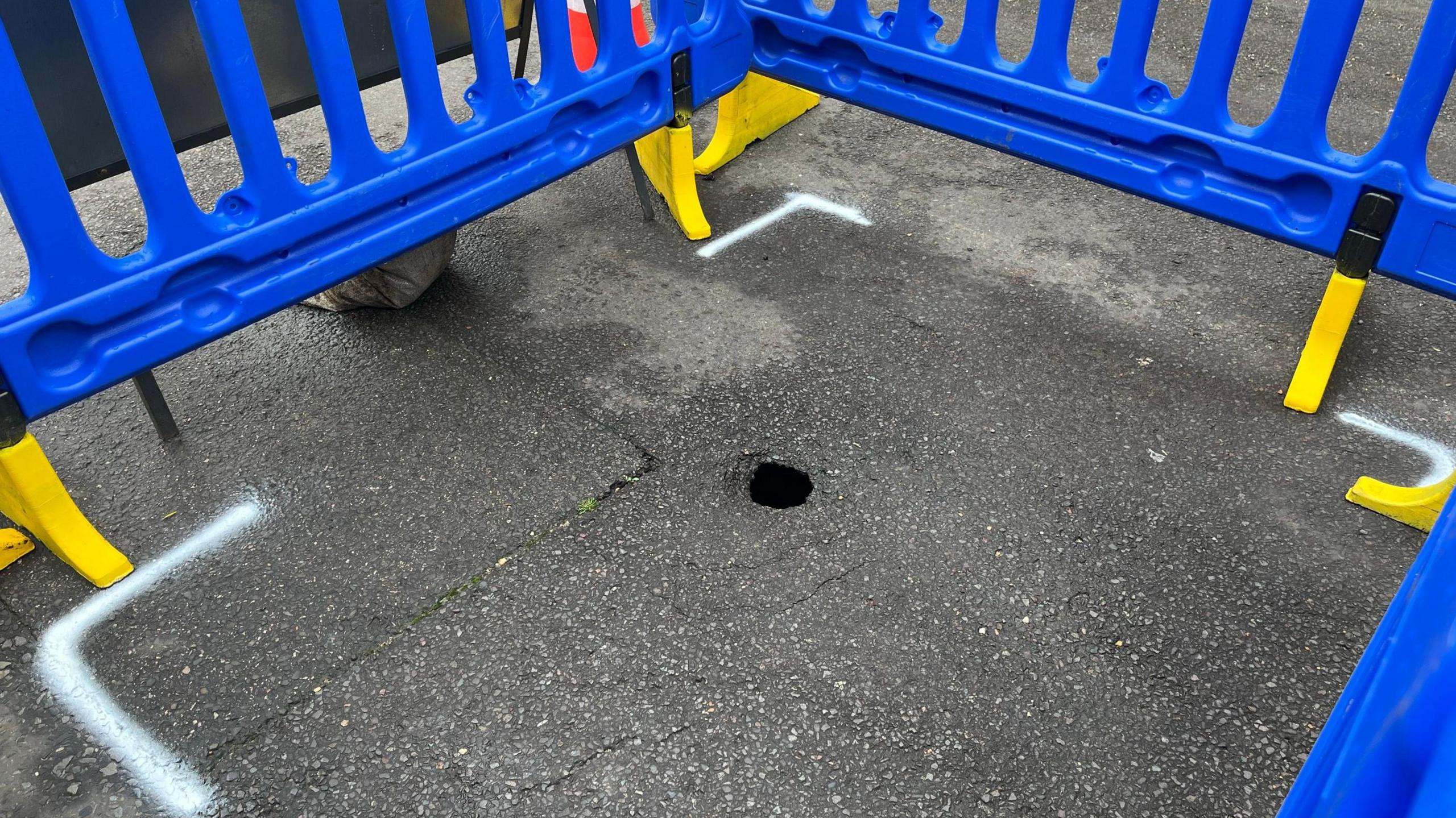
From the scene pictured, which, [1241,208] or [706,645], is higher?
[1241,208]

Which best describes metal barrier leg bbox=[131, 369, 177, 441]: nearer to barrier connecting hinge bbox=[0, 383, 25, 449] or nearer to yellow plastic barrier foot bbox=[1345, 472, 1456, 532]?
barrier connecting hinge bbox=[0, 383, 25, 449]

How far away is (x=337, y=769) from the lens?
2.06 meters

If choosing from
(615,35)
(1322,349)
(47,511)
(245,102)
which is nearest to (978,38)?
(615,35)

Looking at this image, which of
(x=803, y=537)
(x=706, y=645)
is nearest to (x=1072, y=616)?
(x=803, y=537)

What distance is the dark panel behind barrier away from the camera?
7.56ft

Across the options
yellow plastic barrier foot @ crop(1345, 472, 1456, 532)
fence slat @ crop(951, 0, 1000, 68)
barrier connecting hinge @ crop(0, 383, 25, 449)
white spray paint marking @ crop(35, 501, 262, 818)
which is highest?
fence slat @ crop(951, 0, 1000, 68)

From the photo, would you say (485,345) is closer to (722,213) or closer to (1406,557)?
(722,213)

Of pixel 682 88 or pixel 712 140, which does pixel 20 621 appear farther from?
pixel 712 140

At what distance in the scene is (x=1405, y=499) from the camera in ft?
8.35

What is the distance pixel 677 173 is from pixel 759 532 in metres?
1.61

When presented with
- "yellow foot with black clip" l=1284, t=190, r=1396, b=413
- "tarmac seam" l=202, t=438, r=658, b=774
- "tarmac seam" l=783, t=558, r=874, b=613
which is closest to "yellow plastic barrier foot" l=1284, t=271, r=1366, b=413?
"yellow foot with black clip" l=1284, t=190, r=1396, b=413

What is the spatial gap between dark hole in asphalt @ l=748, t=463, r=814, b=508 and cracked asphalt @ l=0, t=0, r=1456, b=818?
4 cm

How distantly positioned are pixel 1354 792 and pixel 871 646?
146 cm

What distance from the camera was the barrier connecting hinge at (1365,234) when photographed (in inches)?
102
